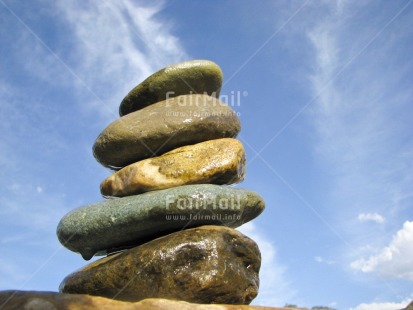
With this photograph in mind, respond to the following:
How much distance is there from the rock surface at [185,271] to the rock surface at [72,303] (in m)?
0.61

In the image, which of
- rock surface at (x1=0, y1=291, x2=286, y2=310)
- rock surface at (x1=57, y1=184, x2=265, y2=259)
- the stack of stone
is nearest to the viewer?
rock surface at (x1=0, y1=291, x2=286, y2=310)

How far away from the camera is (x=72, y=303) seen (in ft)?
25.0

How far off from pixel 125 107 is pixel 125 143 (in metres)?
1.72

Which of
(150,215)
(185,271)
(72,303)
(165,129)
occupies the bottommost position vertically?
(72,303)

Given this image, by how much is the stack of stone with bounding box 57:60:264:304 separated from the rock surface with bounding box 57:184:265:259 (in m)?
0.02

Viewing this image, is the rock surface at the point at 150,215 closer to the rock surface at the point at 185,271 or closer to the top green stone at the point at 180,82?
the rock surface at the point at 185,271

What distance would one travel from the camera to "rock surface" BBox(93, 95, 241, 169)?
10.3 m

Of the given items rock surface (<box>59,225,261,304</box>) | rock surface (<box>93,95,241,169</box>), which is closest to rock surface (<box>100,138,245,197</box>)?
rock surface (<box>93,95,241,169</box>)

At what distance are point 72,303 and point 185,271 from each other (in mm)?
1956

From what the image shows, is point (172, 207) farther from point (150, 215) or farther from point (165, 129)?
point (165, 129)

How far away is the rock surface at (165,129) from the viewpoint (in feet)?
33.8

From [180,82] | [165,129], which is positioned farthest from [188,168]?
[180,82]

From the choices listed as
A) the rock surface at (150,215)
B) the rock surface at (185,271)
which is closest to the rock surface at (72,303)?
the rock surface at (185,271)

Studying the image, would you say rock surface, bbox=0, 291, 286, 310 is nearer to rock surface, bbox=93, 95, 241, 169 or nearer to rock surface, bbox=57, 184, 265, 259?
rock surface, bbox=57, 184, 265, 259
